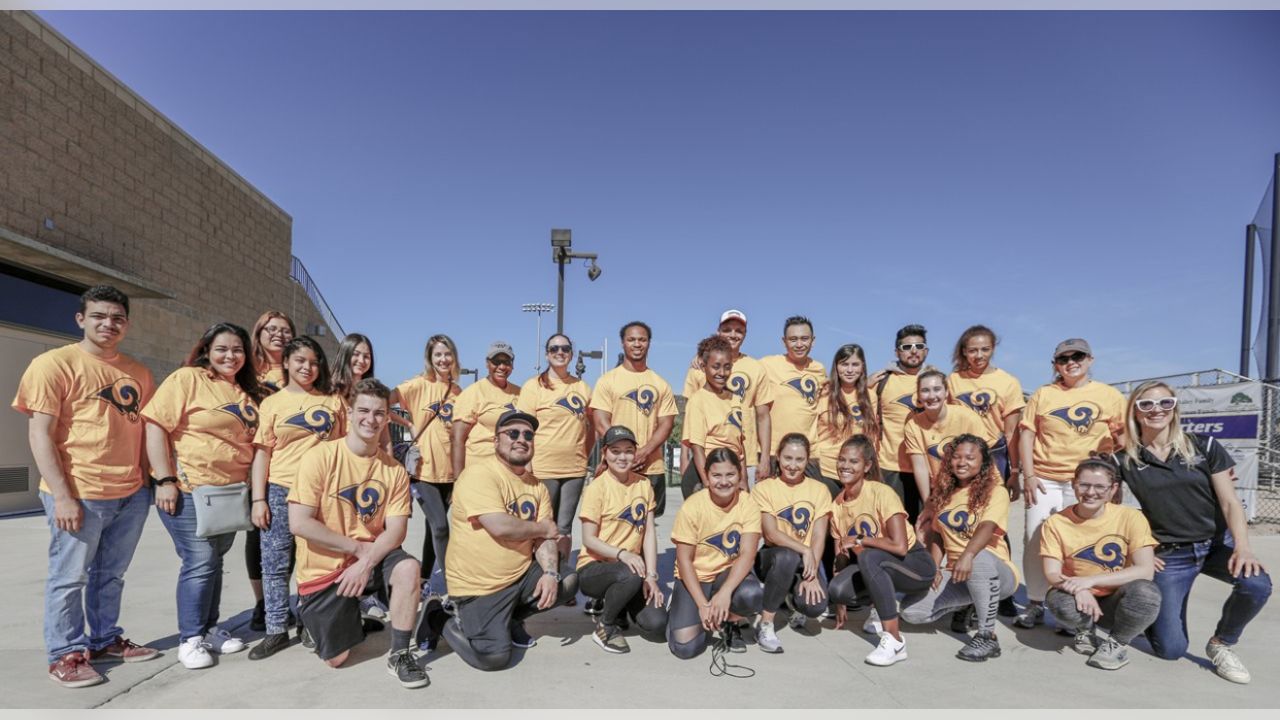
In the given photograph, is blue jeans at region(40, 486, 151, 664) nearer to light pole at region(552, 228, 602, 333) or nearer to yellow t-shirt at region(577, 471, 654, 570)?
yellow t-shirt at region(577, 471, 654, 570)

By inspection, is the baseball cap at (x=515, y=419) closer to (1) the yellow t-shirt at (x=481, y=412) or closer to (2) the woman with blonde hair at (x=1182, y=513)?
(1) the yellow t-shirt at (x=481, y=412)

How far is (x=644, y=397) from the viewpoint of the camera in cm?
453

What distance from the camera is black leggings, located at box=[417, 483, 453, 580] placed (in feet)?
15.0

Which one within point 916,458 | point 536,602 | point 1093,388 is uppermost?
point 1093,388

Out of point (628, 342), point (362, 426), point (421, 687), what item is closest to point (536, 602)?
point (421, 687)

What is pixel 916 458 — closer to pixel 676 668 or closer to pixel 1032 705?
pixel 1032 705

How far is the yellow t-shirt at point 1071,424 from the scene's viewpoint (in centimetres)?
414

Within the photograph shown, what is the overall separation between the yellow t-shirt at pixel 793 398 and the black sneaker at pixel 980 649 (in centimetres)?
155

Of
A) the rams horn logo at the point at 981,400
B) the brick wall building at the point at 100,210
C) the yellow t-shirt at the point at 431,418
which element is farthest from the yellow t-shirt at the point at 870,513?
the brick wall building at the point at 100,210

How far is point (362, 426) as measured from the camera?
131 inches

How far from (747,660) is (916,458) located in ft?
5.78

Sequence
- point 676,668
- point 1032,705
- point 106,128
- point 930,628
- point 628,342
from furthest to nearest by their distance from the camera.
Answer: point 106,128
point 628,342
point 930,628
point 676,668
point 1032,705

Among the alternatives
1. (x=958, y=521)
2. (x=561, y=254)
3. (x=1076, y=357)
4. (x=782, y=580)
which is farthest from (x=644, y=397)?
(x=561, y=254)

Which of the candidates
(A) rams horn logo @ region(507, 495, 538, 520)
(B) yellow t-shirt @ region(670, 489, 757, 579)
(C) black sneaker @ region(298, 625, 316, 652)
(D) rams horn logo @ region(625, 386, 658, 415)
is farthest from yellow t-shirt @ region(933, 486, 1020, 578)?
Result: (C) black sneaker @ region(298, 625, 316, 652)
